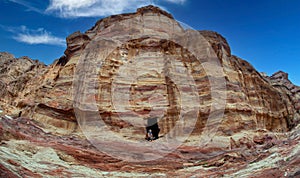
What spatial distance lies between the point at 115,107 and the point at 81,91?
3.80 metres

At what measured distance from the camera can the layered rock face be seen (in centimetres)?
2102

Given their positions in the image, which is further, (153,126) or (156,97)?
(156,97)

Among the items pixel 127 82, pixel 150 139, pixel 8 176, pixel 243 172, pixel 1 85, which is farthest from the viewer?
pixel 1 85

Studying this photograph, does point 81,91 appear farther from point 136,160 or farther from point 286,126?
point 286,126

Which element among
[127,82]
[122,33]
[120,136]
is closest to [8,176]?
[120,136]

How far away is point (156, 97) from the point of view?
96.4ft

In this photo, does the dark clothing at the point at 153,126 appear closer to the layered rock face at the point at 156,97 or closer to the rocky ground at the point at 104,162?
the layered rock face at the point at 156,97

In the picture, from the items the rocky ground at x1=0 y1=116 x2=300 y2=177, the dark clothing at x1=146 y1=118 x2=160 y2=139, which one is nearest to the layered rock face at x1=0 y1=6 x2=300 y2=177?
the rocky ground at x1=0 y1=116 x2=300 y2=177

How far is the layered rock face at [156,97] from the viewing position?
21016 millimetres

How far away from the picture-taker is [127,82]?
3022 centimetres

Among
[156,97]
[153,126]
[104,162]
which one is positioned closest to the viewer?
[104,162]

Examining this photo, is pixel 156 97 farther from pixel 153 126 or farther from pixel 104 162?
pixel 104 162

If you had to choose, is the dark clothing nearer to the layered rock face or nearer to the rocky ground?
the layered rock face

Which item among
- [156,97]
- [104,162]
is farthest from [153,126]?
[104,162]
